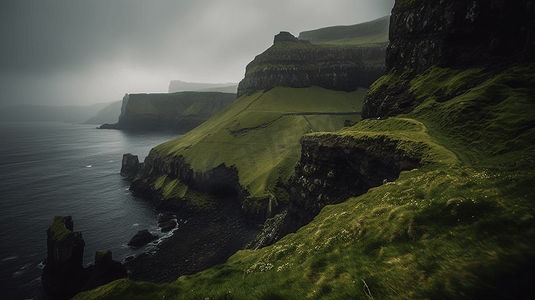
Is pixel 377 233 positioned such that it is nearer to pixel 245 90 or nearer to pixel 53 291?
pixel 53 291

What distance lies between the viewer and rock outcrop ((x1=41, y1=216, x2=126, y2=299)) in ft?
145

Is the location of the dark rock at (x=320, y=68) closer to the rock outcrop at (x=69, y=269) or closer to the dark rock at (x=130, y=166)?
the dark rock at (x=130, y=166)

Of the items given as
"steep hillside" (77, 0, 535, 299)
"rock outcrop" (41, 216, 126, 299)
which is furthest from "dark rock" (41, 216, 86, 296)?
"steep hillside" (77, 0, 535, 299)

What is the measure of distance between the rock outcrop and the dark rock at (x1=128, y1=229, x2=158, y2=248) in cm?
1484

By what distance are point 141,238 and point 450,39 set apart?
3460 inches

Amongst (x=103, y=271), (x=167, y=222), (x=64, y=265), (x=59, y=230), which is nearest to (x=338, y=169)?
(x=103, y=271)

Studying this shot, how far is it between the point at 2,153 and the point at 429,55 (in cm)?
27016

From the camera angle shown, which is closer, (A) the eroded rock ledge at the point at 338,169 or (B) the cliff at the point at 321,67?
(A) the eroded rock ledge at the point at 338,169

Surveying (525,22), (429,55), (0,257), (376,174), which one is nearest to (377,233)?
(376,174)

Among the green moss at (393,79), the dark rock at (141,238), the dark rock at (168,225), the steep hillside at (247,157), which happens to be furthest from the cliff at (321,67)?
the dark rock at (141,238)

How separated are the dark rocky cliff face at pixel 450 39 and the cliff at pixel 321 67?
4254 inches

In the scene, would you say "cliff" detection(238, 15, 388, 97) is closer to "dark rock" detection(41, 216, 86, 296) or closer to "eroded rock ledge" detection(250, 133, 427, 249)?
"eroded rock ledge" detection(250, 133, 427, 249)

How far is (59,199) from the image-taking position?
3546 inches

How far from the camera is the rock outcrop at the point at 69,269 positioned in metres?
44.2
